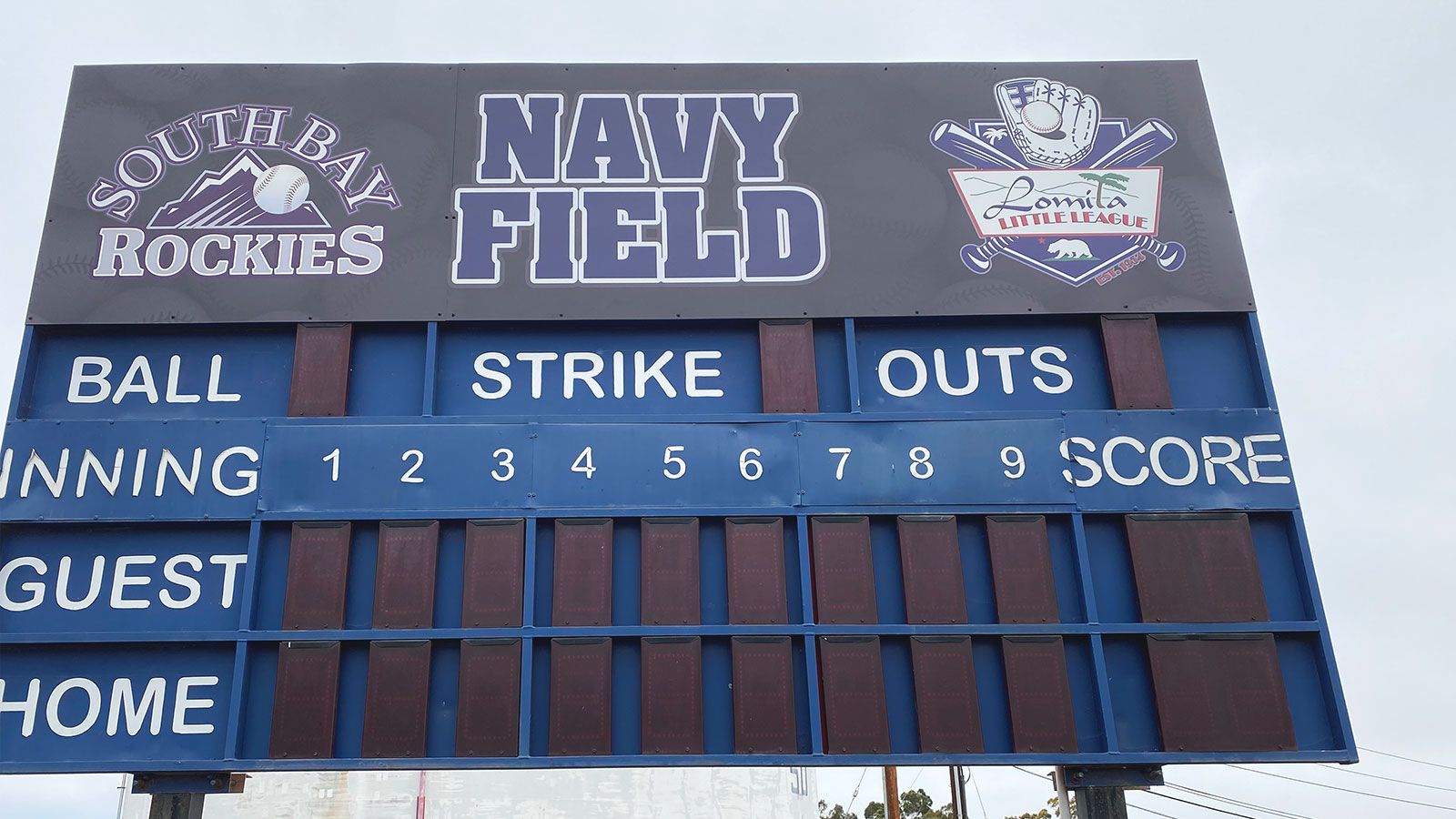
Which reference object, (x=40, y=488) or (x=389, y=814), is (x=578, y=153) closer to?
(x=40, y=488)

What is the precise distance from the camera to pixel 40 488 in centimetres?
783

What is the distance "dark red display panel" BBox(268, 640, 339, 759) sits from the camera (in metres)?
7.20

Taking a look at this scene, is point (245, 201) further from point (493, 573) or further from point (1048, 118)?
point (1048, 118)

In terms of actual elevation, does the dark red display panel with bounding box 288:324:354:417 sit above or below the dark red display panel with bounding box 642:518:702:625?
above

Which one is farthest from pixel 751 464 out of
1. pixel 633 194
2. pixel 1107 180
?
pixel 1107 180

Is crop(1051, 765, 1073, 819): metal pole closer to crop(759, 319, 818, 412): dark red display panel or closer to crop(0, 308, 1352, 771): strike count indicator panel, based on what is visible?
crop(0, 308, 1352, 771): strike count indicator panel

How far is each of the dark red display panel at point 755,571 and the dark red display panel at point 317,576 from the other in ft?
7.52

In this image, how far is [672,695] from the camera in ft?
23.9

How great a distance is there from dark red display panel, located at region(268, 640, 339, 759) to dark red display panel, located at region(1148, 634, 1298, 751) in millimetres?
4750

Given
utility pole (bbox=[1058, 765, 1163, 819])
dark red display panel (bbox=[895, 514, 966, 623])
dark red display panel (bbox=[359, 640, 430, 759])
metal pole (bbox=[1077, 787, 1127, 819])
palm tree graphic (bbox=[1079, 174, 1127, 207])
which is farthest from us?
palm tree graphic (bbox=[1079, 174, 1127, 207])

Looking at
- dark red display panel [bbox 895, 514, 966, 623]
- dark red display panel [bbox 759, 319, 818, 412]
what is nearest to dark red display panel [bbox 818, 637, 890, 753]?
dark red display panel [bbox 895, 514, 966, 623]

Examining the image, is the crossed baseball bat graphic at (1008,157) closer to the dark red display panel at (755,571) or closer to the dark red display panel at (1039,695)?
the dark red display panel at (755,571)

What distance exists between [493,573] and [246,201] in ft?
11.3

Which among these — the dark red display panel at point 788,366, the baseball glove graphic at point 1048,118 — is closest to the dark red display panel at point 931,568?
the dark red display panel at point 788,366
